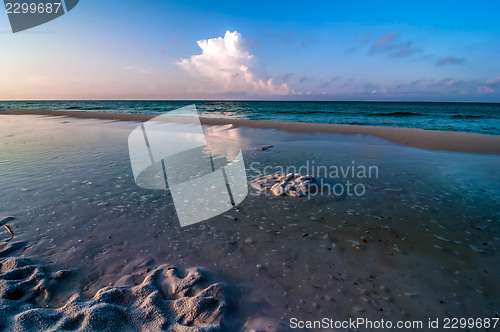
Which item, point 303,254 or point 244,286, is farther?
point 303,254

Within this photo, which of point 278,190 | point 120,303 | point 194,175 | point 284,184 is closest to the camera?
point 120,303

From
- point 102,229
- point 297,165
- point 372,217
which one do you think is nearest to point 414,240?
point 372,217

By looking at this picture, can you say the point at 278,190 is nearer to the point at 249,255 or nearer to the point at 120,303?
the point at 249,255

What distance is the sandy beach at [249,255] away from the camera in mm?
2051

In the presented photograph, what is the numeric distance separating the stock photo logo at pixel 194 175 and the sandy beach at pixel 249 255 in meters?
0.25

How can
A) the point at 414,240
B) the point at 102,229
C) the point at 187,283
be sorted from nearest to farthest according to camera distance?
the point at 187,283, the point at 414,240, the point at 102,229

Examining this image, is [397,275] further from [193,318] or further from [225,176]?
[225,176]

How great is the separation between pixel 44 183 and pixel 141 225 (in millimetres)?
3403

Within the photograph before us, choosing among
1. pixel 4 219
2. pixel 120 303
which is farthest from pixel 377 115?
pixel 4 219

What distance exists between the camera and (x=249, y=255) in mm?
2889

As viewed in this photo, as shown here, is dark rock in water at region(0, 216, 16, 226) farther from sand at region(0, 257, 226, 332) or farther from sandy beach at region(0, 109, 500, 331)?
sand at region(0, 257, 226, 332)

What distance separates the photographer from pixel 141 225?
3.55 metres

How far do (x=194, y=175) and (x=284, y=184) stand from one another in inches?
94.2

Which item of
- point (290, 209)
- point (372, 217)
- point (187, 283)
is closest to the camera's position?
point (187, 283)
